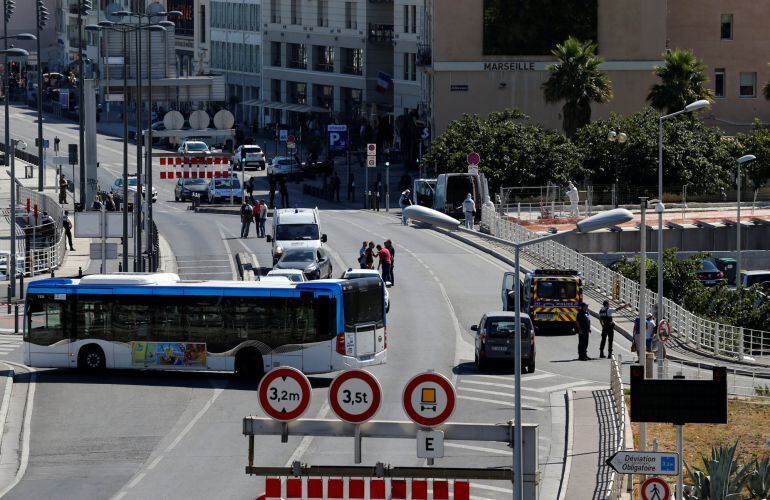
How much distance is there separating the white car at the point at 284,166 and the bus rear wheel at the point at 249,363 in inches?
2340

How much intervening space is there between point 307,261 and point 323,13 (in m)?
74.0

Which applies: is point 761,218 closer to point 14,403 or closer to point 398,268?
point 398,268

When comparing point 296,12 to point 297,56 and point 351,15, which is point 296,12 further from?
point 351,15

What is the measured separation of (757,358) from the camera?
48.3 meters

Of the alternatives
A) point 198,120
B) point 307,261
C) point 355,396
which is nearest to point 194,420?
point 355,396

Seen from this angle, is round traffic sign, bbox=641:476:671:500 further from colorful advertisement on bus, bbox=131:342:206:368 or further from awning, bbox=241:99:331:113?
awning, bbox=241:99:331:113

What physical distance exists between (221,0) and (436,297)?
299 ft

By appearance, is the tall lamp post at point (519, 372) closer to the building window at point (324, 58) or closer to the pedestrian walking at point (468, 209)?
the pedestrian walking at point (468, 209)

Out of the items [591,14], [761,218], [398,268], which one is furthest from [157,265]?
[591,14]

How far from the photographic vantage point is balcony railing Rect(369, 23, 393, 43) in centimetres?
12106

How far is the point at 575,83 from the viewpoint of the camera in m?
88.3

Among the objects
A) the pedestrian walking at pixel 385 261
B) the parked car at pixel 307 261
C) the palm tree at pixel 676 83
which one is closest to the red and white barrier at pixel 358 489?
the parked car at pixel 307 261

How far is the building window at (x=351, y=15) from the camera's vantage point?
4840 inches

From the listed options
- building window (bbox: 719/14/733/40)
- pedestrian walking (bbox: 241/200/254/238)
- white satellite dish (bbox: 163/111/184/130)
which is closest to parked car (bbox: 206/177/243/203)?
pedestrian walking (bbox: 241/200/254/238)
